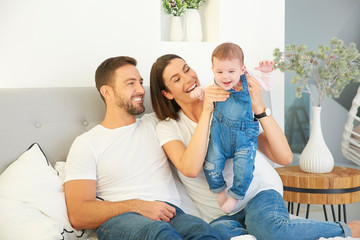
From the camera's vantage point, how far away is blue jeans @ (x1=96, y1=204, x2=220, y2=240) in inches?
60.6

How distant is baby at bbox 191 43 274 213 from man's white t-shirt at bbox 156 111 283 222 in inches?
5.0

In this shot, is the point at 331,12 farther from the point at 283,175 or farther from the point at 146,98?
the point at 146,98

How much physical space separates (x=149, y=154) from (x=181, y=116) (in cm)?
25

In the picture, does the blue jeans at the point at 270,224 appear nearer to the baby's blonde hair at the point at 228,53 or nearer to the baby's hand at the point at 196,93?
the baby's hand at the point at 196,93

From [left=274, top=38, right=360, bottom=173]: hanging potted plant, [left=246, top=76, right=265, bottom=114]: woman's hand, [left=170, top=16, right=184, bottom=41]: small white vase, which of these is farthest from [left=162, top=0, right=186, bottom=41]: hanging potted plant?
[left=246, top=76, right=265, bottom=114]: woman's hand

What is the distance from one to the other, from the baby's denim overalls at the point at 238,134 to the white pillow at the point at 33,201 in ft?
2.24

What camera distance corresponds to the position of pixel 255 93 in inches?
70.4

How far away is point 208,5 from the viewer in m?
2.90

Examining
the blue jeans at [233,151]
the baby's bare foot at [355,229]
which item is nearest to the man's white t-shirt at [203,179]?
the blue jeans at [233,151]

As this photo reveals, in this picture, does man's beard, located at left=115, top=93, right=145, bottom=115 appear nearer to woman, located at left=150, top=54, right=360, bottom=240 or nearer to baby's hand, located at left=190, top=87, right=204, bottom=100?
woman, located at left=150, top=54, right=360, bottom=240

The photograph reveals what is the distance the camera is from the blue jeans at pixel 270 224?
1.65 m

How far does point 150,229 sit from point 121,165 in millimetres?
428

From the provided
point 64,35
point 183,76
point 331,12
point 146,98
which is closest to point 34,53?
point 64,35

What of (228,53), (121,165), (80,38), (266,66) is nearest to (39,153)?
(121,165)
